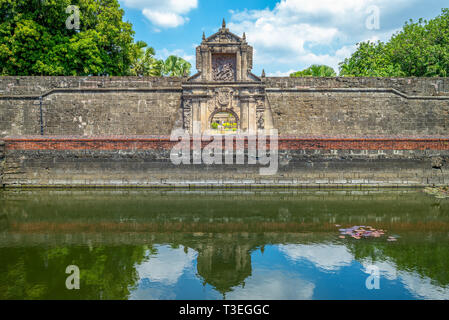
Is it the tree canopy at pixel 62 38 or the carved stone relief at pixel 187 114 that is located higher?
the tree canopy at pixel 62 38

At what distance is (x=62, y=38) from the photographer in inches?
674

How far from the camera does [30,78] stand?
1594 centimetres

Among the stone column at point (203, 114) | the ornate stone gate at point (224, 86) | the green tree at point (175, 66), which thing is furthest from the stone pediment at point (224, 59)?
the green tree at point (175, 66)

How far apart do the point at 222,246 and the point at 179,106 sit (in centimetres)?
1012

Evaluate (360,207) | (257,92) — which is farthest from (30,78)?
(360,207)

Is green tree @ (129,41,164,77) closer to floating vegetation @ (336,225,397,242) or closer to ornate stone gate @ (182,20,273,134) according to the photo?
ornate stone gate @ (182,20,273,134)

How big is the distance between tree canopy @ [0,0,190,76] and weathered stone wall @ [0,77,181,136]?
1.42 m

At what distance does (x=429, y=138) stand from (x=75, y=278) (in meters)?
12.2

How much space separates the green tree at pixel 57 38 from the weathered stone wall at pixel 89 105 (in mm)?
1596

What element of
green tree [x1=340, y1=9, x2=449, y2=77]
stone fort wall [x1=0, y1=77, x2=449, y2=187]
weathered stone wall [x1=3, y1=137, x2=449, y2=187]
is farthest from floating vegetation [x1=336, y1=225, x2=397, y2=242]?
green tree [x1=340, y1=9, x2=449, y2=77]

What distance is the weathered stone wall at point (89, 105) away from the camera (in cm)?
1598

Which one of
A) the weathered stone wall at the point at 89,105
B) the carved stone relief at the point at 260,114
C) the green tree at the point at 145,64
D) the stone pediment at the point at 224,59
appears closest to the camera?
the stone pediment at the point at 224,59

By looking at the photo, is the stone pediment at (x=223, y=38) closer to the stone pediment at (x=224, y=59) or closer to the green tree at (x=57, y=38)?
the stone pediment at (x=224, y=59)

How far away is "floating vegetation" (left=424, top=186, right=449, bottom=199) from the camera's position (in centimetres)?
1129
